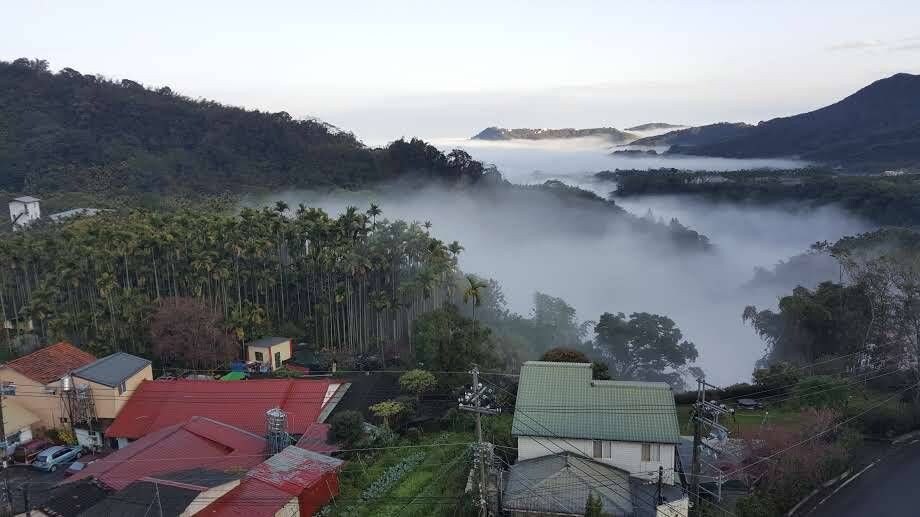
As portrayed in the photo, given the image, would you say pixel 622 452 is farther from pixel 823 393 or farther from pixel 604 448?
pixel 823 393

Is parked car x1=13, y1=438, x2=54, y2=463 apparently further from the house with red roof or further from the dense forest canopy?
the dense forest canopy

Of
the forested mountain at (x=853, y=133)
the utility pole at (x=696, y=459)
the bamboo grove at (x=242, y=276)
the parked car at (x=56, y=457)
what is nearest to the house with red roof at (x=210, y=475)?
the parked car at (x=56, y=457)

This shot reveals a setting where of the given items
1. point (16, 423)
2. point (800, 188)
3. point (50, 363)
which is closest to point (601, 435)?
point (16, 423)

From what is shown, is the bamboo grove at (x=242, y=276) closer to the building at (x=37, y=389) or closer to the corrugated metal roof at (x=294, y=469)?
the building at (x=37, y=389)

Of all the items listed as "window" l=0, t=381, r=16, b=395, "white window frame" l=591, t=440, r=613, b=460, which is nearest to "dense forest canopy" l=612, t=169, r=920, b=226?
"white window frame" l=591, t=440, r=613, b=460

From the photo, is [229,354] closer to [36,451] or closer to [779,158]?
[36,451]
